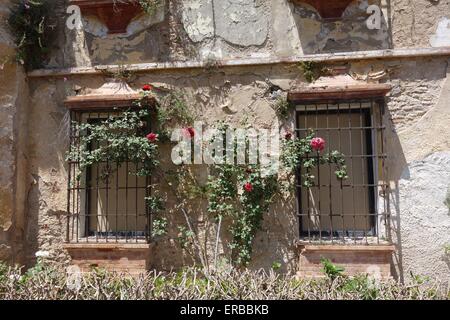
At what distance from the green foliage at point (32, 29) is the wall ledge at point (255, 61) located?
7.8 inches

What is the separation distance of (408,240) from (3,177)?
171 inches

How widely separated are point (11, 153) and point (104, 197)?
1.11 m

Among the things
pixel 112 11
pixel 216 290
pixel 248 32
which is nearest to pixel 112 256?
pixel 216 290

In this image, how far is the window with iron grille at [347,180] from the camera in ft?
14.4

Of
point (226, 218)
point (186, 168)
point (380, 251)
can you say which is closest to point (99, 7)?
point (186, 168)

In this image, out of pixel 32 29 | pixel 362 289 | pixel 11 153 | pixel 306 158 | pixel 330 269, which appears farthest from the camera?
pixel 32 29

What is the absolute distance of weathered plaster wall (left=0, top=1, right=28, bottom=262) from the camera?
14.9 ft

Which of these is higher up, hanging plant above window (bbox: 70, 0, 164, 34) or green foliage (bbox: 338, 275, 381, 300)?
hanging plant above window (bbox: 70, 0, 164, 34)

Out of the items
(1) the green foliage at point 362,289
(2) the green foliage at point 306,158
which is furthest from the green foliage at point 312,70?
(1) the green foliage at point 362,289

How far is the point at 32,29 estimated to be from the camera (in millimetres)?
4840

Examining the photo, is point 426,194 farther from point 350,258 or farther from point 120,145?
point 120,145

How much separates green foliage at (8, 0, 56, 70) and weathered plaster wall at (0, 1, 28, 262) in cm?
10

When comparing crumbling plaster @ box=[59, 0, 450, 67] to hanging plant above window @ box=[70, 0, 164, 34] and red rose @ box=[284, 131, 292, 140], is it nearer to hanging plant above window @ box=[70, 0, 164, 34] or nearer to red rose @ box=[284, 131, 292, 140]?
hanging plant above window @ box=[70, 0, 164, 34]
